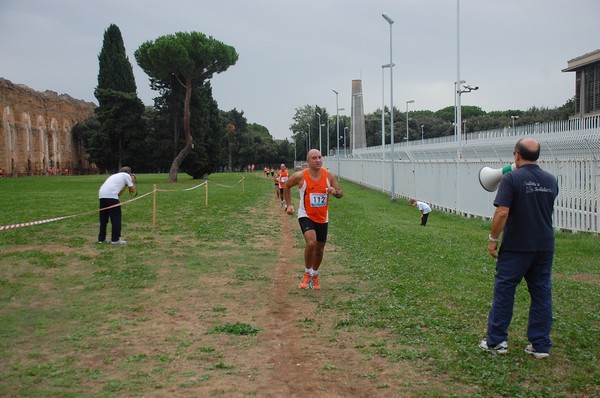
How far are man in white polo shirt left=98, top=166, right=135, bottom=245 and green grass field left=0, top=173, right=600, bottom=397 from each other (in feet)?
1.72

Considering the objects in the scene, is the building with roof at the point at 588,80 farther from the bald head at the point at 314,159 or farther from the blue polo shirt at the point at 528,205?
the blue polo shirt at the point at 528,205

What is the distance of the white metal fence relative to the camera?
523 inches

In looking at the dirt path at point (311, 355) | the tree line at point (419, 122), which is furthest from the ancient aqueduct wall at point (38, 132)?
the dirt path at point (311, 355)

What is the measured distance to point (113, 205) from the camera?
12656 millimetres

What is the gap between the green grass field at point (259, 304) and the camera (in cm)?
466

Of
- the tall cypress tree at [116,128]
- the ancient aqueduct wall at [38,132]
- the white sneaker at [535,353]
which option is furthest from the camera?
the ancient aqueduct wall at [38,132]

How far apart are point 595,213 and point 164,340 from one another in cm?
1059

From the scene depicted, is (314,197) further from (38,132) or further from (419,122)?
(419,122)

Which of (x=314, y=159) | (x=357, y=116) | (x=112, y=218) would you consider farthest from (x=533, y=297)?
(x=357, y=116)

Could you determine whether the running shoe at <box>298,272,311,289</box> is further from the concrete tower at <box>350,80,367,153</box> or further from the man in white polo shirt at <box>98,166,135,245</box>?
the concrete tower at <box>350,80,367,153</box>

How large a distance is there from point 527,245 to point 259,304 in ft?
11.0

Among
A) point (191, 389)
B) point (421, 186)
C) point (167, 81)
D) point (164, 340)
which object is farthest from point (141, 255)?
point (167, 81)

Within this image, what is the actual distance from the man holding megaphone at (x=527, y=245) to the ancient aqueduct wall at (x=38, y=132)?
59.8 m

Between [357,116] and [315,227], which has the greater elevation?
[357,116]
